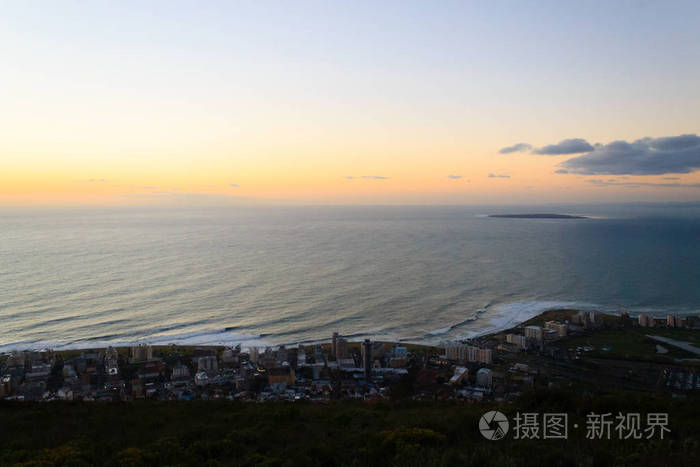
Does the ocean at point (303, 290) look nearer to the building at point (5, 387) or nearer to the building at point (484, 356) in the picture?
the building at point (484, 356)

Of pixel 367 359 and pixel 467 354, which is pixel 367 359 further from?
pixel 467 354

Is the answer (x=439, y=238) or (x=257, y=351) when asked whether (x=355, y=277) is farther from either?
(x=439, y=238)

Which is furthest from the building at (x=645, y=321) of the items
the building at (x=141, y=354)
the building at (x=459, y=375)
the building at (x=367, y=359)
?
the building at (x=141, y=354)

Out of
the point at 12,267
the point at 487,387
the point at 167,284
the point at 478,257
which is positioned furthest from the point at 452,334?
the point at 12,267

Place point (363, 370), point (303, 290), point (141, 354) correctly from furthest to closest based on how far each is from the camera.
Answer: point (303, 290)
point (141, 354)
point (363, 370)

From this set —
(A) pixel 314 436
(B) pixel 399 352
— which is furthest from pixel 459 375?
(A) pixel 314 436

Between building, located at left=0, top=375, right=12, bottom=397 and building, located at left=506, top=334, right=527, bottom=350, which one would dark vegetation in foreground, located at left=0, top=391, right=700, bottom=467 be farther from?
building, located at left=506, top=334, right=527, bottom=350

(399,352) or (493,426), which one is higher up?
(493,426)
